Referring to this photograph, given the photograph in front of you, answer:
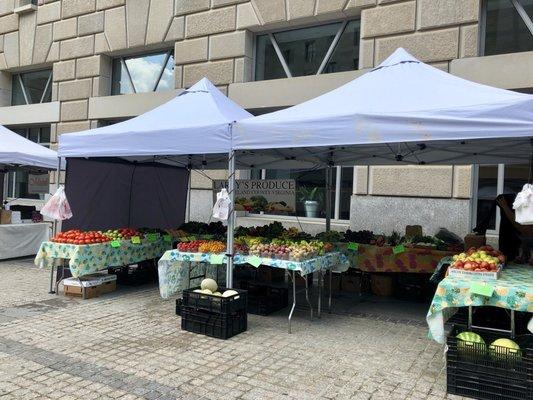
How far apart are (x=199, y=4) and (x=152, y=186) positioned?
5.14 metres

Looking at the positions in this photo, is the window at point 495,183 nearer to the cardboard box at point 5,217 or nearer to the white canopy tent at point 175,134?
the white canopy tent at point 175,134

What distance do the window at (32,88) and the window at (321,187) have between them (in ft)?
28.2

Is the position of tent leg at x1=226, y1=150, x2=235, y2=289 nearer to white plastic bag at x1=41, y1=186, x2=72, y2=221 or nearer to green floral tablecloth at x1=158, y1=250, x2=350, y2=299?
green floral tablecloth at x1=158, y1=250, x2=350, y2=299

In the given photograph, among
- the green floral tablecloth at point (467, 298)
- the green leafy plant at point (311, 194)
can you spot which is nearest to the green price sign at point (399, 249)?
the green floral tablecloth at point (467, 298)

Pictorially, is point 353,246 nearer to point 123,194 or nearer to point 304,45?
point 123,194

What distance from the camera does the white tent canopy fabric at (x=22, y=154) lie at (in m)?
10.2

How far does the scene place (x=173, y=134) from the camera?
6.30 metres

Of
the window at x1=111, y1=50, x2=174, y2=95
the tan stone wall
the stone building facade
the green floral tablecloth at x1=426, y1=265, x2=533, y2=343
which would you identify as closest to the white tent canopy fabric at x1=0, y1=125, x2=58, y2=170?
the stone building facade

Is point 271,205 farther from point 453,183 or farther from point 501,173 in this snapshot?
point 501,173

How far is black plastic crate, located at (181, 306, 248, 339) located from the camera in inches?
207

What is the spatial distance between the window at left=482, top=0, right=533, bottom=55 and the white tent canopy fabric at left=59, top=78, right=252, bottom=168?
4.71m

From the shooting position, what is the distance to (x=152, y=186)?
30.6 ft

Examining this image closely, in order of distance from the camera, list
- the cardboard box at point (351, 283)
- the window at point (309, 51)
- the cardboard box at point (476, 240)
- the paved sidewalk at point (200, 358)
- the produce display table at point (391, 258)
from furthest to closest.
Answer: the window at point (309, 51)
the cardboard box at point (351, 283)
the produce display table at point (391, 258)
the cardboard box at point (476, 240)
the paved sidewalk at point (200, 358)

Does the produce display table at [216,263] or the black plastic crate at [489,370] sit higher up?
the produce display table at [216,263]
